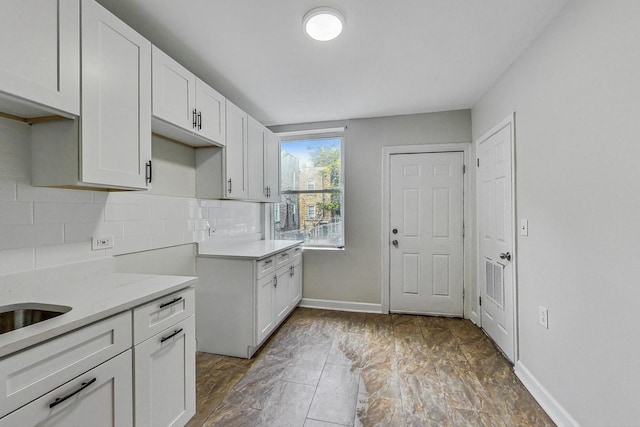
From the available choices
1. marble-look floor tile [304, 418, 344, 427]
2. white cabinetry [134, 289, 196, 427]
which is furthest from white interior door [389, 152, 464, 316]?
white cabinetry [134, 289, 196, 427]

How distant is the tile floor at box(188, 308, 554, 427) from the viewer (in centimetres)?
172

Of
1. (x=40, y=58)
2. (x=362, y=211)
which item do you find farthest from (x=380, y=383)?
(x=40, y=58)

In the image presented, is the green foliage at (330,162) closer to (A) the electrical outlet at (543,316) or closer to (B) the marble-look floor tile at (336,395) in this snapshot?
(B) the marble-look floor tile at (336,395)

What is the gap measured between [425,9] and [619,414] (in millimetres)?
2332

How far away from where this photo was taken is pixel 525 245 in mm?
2094

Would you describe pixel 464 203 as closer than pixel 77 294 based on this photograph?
No

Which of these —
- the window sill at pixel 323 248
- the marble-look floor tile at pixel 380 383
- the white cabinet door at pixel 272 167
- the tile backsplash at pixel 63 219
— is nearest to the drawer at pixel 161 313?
the tile backsplash at pixel 63 219

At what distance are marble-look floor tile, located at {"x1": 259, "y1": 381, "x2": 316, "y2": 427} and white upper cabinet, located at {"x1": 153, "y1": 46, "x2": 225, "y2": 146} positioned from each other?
1.99m

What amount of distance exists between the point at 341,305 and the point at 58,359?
2966 mm

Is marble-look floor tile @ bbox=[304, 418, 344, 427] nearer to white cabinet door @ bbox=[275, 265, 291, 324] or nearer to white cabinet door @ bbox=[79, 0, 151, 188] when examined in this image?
white cabinet door @ bbox=[275, 265, 291, 324]

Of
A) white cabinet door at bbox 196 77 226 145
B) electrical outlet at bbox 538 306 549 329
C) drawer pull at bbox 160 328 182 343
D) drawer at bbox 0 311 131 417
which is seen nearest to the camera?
drawer at bbox 0 311 131 417

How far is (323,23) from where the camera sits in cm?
175

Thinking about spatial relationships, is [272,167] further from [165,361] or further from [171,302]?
[165,361]

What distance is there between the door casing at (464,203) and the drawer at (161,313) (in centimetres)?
245
